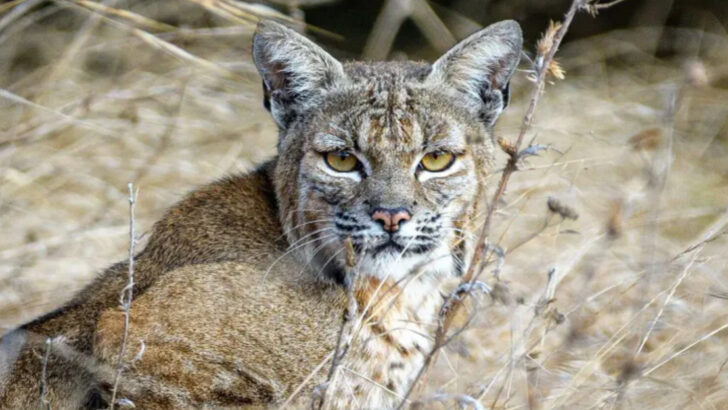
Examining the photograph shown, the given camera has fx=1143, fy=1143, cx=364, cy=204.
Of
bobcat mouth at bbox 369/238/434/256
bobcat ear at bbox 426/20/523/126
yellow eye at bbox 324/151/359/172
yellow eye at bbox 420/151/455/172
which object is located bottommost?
bobcat mouth at bbox 369/238/434/256

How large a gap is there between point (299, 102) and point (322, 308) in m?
1.03

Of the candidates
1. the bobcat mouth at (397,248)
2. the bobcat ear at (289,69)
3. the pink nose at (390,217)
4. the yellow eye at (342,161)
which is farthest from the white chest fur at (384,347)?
the bobcat ear at (289,69)

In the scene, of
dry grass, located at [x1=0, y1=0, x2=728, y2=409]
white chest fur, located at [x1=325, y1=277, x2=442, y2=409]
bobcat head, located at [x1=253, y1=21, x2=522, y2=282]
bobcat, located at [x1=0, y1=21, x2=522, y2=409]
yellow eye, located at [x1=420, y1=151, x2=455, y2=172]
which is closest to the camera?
A: bobcat, located at [x1=0, y1=21, x2=522, y2=409]

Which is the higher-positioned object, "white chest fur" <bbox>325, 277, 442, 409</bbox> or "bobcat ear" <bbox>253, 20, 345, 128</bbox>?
"bobcat ear" <bbox>253, 20, 345, 128</bbox>

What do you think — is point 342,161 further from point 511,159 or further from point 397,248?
point 511,159

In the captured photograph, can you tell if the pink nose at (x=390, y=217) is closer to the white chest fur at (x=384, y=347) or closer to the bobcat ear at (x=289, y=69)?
the white chest fur at (x=384, y=347)

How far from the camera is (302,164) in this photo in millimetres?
4945

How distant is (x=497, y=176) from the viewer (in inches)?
289

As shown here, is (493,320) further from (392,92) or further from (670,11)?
(670,11)

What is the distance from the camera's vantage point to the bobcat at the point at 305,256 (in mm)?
4418

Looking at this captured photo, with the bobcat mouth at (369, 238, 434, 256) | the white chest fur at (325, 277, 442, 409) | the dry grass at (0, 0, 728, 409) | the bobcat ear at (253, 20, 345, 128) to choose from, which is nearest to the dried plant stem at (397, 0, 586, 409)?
the dry grass at (0, 0, 728, 409)

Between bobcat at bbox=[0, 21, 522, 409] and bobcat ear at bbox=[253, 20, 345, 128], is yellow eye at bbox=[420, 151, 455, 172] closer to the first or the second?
bobcat at bbox=[0, 21, 522, 409]

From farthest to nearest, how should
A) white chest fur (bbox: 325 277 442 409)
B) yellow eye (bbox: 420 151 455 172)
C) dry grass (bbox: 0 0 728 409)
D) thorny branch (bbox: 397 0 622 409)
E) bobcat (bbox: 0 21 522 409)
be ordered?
dry grass (bbox: 0 0 728 409)
yellow eye (bbox: 420 151 455 172)
white chest fur (bbox: 325 277 442 409)
bobcat (bbox: 0 21 522 409)
thorny branch (bbox: 397 0 622 409)

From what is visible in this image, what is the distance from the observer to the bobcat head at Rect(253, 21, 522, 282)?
4.68 m
